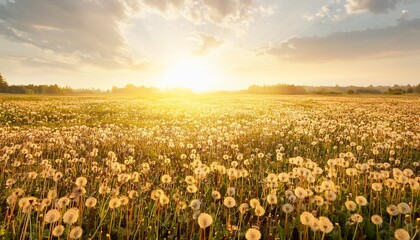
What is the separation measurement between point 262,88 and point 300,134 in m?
128

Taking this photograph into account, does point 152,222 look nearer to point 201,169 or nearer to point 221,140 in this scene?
point 201,169

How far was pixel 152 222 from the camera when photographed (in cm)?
398

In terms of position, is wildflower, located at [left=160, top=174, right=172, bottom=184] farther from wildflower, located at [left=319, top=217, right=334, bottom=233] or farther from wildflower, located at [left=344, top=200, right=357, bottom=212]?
wildflower, located at [left=344, top=200, right=357, bottom=212]

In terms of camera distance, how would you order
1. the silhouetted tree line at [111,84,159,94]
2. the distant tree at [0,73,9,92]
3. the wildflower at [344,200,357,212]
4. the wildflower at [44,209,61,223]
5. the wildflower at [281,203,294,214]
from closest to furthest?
the wildflower at [44,209,61,223] → the wildflower at [281,203,294,214] → the wildflower at [344,200,357,212] → the distant tree at [0,73,9,92] → the silhouetted tree line at [111,84,159,94]

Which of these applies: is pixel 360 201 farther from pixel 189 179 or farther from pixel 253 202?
pixel 189 179

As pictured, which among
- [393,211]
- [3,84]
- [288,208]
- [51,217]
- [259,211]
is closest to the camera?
[51,217]

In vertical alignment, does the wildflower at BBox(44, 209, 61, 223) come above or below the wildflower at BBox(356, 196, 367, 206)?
above

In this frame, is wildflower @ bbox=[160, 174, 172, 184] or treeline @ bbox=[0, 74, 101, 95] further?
treeline @ bbox=[0, 74, 101, 95]

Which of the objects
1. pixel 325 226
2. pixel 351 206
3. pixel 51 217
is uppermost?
pixel 51 217

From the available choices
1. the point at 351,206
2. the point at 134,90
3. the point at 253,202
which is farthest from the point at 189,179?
the point at 134,90

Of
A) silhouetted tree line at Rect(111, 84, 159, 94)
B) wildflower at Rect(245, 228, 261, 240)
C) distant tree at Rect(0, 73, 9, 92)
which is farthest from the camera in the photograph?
silhouetted tree line at Rect(111, 84, 159, 94)

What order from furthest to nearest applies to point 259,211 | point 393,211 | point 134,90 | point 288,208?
point 134,90
point 288,208
point 393,211
point 259,211

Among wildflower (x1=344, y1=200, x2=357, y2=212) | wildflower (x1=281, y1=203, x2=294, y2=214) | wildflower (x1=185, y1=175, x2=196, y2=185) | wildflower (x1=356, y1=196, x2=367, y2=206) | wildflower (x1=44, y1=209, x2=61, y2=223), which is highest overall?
wildflower (x1=44, y1=209, x2=61, y2=223)

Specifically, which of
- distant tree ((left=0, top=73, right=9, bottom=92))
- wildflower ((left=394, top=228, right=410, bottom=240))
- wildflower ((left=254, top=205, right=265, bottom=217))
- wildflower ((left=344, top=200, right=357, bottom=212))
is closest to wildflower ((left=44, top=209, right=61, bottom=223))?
wildflower ((left=254, top=205, right=265, bottom=217))
